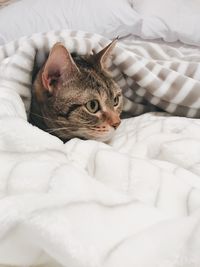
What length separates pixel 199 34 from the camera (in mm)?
1750

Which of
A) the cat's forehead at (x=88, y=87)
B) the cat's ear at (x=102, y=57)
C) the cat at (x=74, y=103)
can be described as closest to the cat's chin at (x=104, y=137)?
the cat at (x=74, y=103)

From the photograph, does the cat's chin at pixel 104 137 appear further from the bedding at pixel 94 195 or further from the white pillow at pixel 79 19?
the white pillow at pixel 79 19

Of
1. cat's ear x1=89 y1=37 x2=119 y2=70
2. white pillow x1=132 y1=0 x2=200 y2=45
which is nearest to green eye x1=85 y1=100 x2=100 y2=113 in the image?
cat's ear x1=89 y1=37 x2=119 y2=70

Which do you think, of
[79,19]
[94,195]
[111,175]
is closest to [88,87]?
[111,175]

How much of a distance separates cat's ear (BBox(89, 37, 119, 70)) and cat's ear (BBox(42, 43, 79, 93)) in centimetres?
9

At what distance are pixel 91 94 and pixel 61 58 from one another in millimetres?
130

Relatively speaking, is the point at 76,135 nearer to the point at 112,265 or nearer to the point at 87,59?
the point at 87,59

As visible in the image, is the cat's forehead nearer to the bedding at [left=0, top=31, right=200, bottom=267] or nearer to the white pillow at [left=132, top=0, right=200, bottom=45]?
the bedding at [left=0, top=31, right=200, bottom=267]

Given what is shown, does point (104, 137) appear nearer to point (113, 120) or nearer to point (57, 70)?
point (113, 120)

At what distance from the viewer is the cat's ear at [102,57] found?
1.13m

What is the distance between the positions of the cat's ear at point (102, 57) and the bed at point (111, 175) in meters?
0.05

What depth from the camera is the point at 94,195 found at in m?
0.58

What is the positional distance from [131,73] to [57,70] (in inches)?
9.3

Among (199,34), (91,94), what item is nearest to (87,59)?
(91,94)
